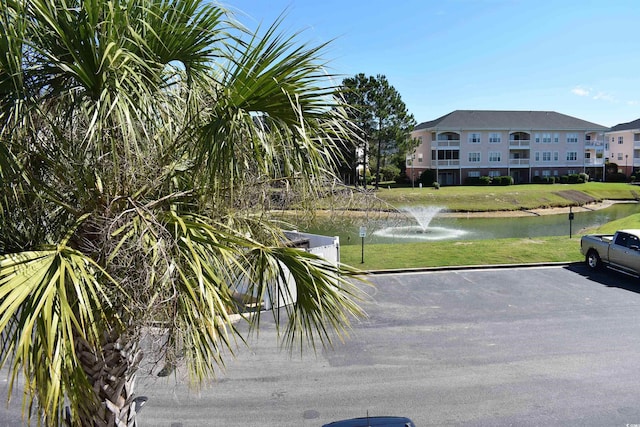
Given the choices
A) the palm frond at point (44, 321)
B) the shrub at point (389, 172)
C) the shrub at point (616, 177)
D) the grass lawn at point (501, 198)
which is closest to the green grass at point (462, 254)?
the palm frond at point (44, 321)

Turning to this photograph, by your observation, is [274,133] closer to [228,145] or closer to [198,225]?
[228,145]

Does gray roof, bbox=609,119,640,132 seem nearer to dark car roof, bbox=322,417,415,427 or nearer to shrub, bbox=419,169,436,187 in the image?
shrub, bbox=419,169,436,187

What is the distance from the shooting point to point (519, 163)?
66250mm

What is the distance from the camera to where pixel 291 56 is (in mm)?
4109

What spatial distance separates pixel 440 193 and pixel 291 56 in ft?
161

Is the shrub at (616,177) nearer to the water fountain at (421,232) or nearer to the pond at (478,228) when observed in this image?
the pond at (478,228)

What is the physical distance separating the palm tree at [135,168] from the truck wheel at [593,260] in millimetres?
16017

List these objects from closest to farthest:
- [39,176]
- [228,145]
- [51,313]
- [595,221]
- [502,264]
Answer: [51,313] < [228,145] < [39,176] < [502,264] < [595,221]

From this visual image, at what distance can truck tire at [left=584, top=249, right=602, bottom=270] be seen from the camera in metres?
17.3

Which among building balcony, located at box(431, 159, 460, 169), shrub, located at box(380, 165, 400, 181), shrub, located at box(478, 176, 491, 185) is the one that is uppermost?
building balcony, located at box(431, 159, 460, 169)

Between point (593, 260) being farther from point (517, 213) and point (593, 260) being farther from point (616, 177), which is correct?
point (616, 177)

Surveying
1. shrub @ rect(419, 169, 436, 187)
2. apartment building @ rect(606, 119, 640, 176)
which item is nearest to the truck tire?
shrub @ rect(419, 169, 436, 187)

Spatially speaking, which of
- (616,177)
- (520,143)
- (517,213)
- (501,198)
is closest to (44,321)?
(517,213)

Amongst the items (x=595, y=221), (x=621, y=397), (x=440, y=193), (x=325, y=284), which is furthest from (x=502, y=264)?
(x=440, y=193)
